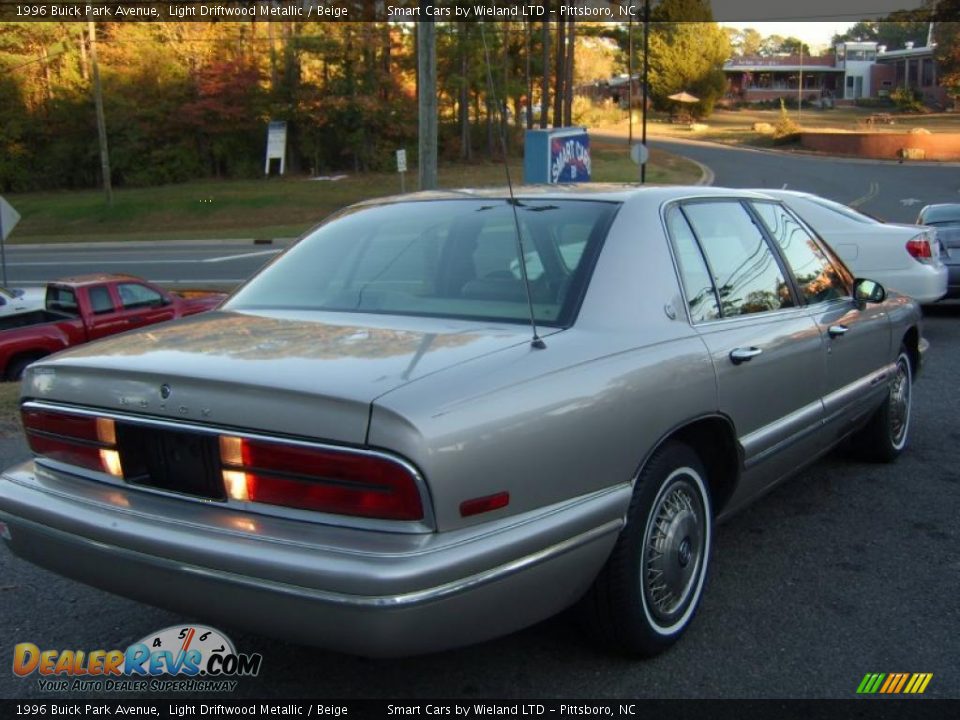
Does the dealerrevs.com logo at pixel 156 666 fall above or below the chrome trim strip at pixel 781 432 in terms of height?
below

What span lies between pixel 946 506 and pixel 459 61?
48.3 meters

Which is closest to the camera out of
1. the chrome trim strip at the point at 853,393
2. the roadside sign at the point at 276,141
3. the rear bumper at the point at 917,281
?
the chrome trim strip at the point at 853,393

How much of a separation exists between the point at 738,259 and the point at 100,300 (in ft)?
38.4

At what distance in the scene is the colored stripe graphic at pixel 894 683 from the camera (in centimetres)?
313

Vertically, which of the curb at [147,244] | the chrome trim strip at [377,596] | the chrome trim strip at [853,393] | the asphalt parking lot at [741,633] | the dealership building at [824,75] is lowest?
the curb at [147,244]

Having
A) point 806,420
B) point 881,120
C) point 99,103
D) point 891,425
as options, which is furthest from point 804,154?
point 806,420

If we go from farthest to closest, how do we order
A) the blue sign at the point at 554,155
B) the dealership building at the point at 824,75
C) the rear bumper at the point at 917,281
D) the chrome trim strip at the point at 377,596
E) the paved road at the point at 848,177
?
the dealership building at the point at 824,75 → the paved road at the point at 848,177 → the blue sign at the point at 554,155 → the rear bumper at the point at 917,281 → the chrome trim strip at the point at 377,596

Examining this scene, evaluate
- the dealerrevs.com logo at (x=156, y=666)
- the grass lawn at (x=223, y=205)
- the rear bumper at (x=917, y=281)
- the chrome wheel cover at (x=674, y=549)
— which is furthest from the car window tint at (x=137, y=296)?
the grass lawn at (x=223, y=205)

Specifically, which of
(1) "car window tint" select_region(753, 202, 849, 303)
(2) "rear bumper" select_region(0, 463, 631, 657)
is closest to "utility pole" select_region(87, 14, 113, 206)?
(1) "car window tint" select_region(753, 202, 849, 303)

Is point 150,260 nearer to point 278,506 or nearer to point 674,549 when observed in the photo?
point 674,549

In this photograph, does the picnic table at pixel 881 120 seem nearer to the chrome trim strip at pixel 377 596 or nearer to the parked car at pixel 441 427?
the parked car at pixel 441 427

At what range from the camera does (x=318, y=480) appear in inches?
101

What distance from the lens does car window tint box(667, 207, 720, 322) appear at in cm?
367

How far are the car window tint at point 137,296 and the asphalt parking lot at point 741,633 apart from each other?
10.3m
